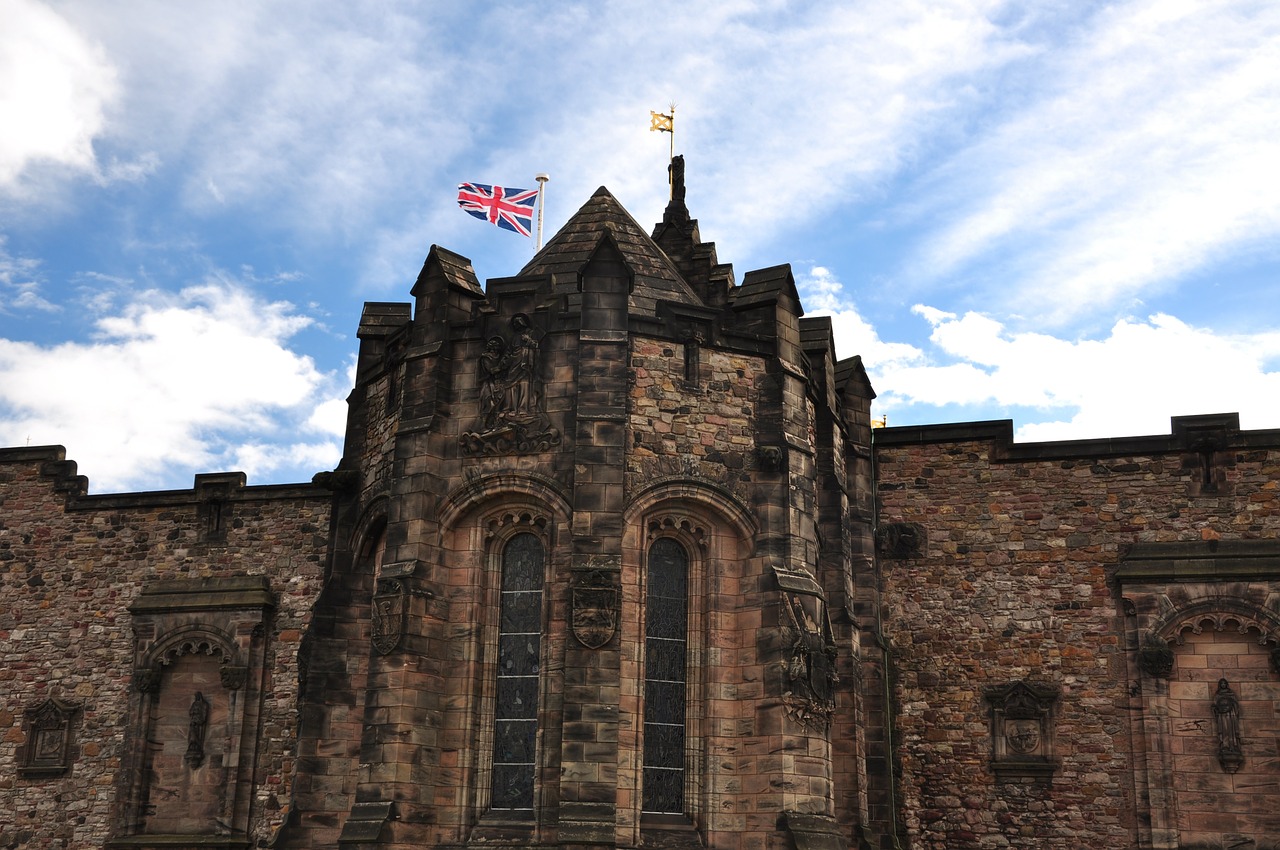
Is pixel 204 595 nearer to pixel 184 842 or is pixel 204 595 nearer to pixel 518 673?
pixel 184 842

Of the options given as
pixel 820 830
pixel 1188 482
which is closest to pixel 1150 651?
pixel 1188 482

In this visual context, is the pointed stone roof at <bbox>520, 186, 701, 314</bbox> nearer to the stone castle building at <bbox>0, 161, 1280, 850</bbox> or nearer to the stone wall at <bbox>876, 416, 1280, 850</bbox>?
the stone castle building at <bbox>0, 161, 1280, 850</bbox>

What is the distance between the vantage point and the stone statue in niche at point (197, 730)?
71.2ft

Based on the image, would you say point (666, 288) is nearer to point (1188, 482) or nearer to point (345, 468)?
point (345, 468)

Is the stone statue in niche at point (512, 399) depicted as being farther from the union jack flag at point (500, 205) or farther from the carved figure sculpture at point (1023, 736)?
the carved figure sculpture at point (1023, 736)

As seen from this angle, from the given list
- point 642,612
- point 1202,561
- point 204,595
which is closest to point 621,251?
point 642,612

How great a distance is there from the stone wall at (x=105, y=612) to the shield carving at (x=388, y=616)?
Result: 251 inches

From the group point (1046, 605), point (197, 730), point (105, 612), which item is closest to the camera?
point (1046, 605)

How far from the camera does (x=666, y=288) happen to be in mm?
18828

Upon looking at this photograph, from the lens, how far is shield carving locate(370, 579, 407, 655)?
15953 mm

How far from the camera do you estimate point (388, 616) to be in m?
16.1

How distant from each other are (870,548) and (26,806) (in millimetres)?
14346

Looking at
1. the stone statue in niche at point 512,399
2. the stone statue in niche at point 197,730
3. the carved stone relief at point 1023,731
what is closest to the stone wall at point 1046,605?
the carved stone relief at point 1023,731

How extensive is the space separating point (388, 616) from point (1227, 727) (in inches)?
452
